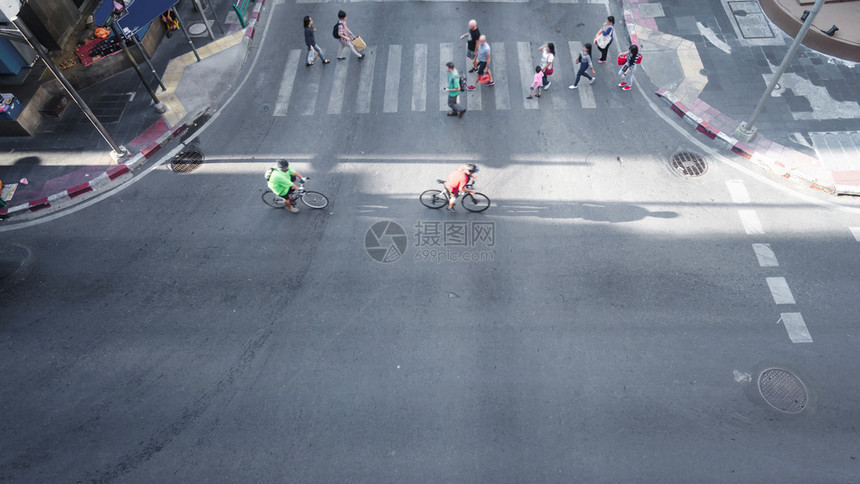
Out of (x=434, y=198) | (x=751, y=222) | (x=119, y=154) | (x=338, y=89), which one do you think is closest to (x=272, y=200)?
(x=434, y=198)

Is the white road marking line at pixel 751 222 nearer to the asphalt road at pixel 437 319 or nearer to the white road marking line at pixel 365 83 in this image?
the asphalt road at pixel 437 319

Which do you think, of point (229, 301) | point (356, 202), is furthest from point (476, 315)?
point (229, 301)

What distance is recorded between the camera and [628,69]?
14398mm

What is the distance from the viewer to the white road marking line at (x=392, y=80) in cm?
1497

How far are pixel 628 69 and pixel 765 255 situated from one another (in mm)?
6679

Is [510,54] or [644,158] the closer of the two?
[644,158]

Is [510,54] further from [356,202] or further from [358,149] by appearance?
[356,202]

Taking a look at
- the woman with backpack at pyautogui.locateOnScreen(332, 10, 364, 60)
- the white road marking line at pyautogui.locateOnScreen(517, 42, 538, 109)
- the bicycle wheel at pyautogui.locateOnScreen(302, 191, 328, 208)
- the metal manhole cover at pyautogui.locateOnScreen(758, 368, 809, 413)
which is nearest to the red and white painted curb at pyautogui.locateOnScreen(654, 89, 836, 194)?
the white road marking line at pyautogui.locateOnScreen(517, 42, 538, 109)

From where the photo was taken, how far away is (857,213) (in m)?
12.2

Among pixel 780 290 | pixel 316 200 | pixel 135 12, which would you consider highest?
pixel 135 12

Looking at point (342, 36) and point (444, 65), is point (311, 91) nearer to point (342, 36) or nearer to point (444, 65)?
point (342, 36)

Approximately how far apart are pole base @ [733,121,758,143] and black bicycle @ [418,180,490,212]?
772cm

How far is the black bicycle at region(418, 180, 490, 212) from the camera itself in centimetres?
1251

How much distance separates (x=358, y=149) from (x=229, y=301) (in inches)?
224
